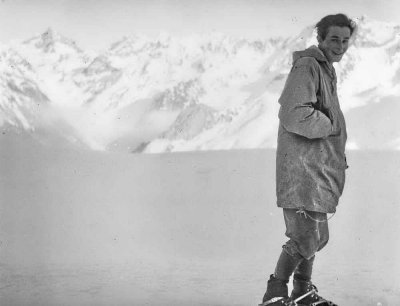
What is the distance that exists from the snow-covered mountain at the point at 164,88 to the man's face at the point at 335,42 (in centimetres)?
83

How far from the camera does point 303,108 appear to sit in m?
1.36

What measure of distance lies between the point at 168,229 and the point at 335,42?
1.11m

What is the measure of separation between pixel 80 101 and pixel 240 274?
3.00 feet

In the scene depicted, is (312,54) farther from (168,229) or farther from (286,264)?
(168,229)

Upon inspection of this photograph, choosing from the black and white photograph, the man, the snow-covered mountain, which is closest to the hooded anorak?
the man

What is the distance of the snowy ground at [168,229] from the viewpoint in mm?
2156

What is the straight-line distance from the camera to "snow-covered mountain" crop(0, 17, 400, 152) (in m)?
2.35

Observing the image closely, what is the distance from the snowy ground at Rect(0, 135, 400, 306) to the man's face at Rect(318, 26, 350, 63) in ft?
3.16

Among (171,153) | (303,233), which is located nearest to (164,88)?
(171,153)

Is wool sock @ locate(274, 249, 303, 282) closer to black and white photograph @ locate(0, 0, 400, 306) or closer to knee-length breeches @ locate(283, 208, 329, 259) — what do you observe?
knee-length breeches @ locate(283, 208, 329, 259)

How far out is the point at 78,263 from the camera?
7.34 feet

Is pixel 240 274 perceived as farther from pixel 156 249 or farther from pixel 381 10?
pixel 381 10

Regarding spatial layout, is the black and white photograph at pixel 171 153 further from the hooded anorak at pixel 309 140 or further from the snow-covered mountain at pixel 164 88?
the hooded anorak at pixel 309 140

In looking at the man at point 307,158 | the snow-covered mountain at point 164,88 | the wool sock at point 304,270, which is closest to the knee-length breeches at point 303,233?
the man at point 307,158
